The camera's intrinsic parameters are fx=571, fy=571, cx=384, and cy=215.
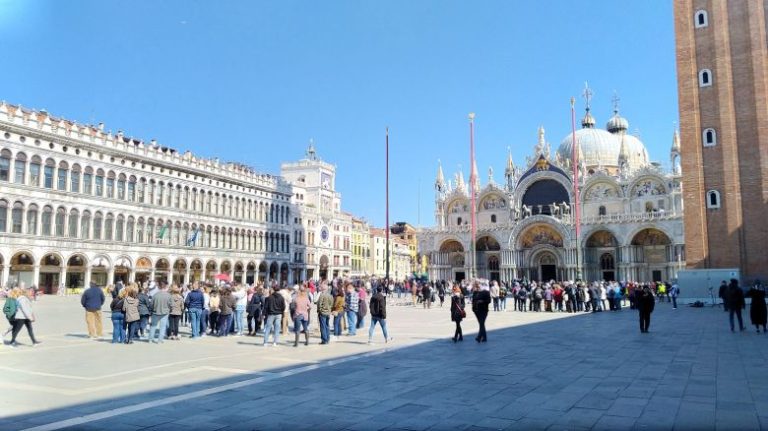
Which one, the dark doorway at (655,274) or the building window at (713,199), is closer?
the building window at (713,199)

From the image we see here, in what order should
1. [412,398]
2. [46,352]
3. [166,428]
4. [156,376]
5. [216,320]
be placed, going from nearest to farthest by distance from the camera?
1. [166,428]
2. [412,398]
3. [156,376]
4. [46,352]
5. [216,320]

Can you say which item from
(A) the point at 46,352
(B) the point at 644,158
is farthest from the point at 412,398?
(B) the point at 644,158

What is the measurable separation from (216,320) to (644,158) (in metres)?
68.3

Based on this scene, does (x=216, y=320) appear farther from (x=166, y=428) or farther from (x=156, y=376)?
(x=166, y=428)

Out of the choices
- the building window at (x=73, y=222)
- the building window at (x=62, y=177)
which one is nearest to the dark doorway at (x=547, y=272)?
the building window at (x=73, y=222)

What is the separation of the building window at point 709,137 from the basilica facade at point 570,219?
51.7 ft

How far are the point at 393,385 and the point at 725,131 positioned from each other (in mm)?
35322

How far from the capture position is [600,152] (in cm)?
6944

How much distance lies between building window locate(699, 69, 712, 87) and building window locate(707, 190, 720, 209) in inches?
273

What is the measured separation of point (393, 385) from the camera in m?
8.84

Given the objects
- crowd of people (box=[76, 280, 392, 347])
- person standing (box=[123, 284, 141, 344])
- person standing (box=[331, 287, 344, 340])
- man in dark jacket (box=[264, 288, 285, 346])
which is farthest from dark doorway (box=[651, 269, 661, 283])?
person standing (box=[123, 284, 141, 344])

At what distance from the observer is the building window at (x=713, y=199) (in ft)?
118

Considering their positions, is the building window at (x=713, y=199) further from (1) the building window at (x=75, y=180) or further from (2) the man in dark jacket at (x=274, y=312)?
(1) the building window at (x=75, y=180)

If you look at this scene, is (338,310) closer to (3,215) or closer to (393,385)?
(393,385)
